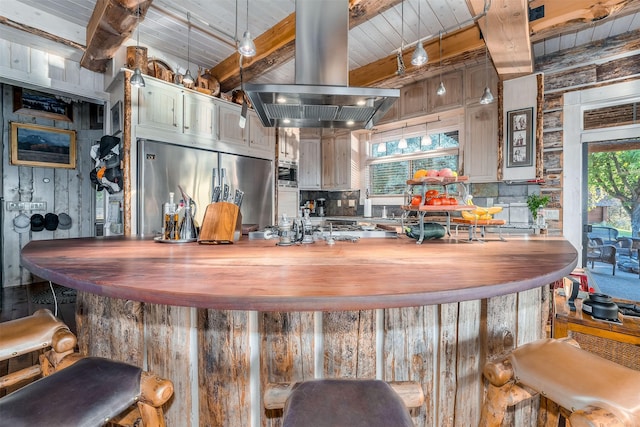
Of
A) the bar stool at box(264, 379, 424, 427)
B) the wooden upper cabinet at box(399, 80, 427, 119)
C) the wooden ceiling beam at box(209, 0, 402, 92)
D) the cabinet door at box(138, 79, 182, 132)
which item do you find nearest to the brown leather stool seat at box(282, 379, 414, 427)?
the bar stool at box(264, 379, 424, 427)

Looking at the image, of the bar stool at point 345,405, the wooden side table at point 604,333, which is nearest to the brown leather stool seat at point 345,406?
the bar stool at point 345,405

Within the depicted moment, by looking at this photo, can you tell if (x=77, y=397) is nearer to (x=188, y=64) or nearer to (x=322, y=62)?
(x=322, y=62)

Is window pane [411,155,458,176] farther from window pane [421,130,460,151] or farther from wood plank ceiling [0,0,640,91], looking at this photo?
wood plank ceiling [0,0,640,91]

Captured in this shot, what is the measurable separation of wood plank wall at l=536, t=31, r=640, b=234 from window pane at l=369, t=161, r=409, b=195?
6.24ft

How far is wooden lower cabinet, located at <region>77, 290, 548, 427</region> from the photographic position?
0.96 m

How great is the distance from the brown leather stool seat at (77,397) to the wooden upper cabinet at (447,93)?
14.0ft

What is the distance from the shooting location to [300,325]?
0.96m

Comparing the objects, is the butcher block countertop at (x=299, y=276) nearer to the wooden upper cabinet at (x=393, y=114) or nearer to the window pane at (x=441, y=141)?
the window pane at (x=441, y=141)

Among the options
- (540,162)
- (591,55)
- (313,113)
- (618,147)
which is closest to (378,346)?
(313,113)

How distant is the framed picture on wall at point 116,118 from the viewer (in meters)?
3.20

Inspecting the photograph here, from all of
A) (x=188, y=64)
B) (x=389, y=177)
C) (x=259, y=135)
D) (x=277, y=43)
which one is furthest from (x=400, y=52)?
(x=188, y=64)

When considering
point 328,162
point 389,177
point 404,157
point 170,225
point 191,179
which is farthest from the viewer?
point 328,162

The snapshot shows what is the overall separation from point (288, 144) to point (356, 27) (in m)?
2.16

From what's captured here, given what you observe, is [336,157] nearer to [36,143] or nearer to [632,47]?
[632,47]
